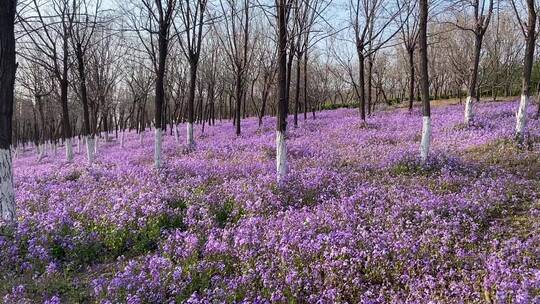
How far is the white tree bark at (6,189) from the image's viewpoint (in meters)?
8.11

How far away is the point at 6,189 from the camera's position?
816cm

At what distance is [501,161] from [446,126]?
7.85 m

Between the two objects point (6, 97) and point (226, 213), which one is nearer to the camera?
point (6, 97)

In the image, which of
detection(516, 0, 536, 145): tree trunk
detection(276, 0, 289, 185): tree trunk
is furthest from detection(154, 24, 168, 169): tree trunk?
detection(516, 0, 536, 145): tree trunk

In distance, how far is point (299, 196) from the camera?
30.8 feet

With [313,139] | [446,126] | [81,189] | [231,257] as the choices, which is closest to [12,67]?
[81,189]

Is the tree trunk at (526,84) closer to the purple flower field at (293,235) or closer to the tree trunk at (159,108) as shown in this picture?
the purple flower field at (293,235)

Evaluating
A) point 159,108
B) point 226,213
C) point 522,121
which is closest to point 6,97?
point 226,213

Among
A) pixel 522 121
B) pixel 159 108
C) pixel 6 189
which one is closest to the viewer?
pixel 6 189

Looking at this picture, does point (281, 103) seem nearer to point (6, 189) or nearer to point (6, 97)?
point (6, 97)

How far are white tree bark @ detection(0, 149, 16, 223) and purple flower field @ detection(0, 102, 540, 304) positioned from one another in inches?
13.8

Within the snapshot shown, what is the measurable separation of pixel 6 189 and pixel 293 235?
19.4 ft

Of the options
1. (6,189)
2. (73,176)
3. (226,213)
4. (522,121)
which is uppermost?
(522,121)

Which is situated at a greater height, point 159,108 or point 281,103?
point 159,108
